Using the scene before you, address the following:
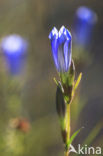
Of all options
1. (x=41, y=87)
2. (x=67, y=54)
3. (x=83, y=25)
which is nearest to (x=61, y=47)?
(x=67, y=54)

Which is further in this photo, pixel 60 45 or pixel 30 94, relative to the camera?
pixel 30 94

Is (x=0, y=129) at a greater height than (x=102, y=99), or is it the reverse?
(x=0, y=129)

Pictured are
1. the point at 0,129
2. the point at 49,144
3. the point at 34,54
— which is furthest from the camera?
the point at 34,54

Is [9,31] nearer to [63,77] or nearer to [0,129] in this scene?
[0,129]

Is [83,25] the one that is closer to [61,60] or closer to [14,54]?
[14,54]

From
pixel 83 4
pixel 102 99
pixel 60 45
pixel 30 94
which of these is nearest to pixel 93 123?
pixel 102 99

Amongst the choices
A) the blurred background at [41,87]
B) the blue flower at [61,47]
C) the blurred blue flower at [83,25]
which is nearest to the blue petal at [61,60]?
the blue flower at [61,47]

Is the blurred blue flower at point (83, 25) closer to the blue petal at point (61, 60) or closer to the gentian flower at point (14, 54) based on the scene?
the gentian flower at point (14, 54)
